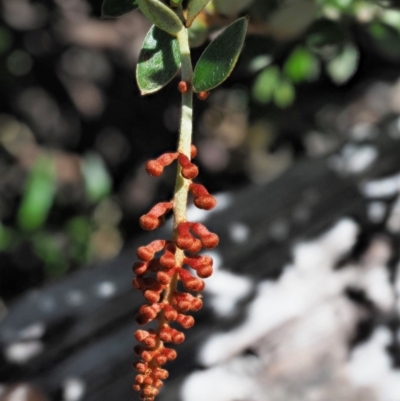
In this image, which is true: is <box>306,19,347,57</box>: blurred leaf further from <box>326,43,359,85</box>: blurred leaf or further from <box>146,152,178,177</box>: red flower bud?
<box>146,152,178,177</box>: red flower bud

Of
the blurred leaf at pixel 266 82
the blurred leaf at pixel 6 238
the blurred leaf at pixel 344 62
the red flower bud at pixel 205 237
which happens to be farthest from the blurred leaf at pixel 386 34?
the blurred leaf at pixel 6 238

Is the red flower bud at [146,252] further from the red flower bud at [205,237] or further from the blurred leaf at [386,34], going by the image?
the blurred leaf at [386,34]

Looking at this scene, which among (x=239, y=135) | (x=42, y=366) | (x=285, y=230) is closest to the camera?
(x=42, y=366)

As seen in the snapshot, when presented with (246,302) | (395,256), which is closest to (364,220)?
(395,256)

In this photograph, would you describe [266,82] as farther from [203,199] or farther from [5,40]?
[203,199]

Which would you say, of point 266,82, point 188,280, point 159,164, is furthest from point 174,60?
point 266,82

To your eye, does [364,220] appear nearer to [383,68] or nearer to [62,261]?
[383,68]

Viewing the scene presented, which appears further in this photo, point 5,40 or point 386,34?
point 5,40
